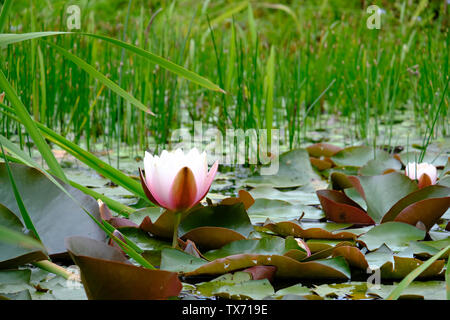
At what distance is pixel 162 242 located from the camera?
3.01ft

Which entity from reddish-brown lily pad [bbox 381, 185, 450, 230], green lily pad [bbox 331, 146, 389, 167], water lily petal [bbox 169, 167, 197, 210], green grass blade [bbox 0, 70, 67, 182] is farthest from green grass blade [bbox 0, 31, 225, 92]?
green lily pad [bbox 331, 146, 389, 167]

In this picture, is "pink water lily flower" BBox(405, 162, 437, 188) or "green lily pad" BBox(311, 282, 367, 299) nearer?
"green lily pad" BBox(311, 282, 367, 299)

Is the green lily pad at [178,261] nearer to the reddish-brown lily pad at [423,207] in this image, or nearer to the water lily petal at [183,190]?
the water lily petal at [183,190]

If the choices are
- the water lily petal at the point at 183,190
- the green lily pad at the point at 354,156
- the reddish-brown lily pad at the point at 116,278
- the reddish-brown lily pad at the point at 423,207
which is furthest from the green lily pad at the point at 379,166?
the reddish-brown lily pad at the point at 116,278

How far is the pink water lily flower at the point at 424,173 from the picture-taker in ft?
3.68

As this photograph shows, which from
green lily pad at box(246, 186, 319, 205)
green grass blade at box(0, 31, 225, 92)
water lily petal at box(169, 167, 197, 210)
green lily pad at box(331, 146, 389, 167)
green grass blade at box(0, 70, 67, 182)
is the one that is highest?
green grass blade at box(0, 31, 225, 92)

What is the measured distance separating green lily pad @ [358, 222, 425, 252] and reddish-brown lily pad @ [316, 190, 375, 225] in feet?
0.33

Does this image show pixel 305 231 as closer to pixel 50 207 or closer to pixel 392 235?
pixel 392 235

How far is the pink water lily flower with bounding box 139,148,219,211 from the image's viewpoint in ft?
2.57

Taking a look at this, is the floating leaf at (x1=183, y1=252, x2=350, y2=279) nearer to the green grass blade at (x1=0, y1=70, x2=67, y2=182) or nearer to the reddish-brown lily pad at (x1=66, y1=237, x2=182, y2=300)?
the reddish-brown lily pad at (x1=66, y1=237, x2=182, y2=300)

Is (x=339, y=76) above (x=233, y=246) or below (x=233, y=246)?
above

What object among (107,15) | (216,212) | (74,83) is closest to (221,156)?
(74,83)
